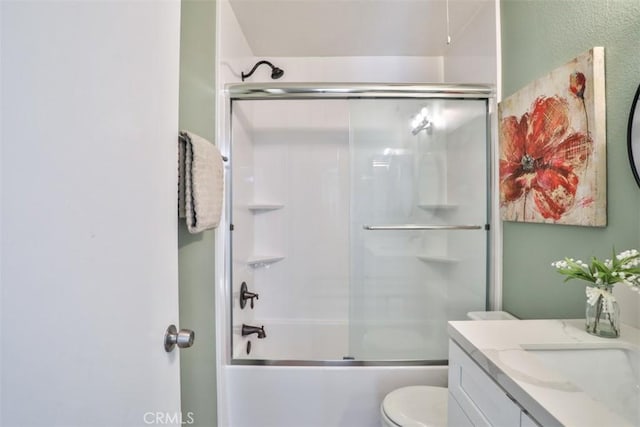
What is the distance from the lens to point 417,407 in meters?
1.14

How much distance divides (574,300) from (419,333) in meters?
0.84

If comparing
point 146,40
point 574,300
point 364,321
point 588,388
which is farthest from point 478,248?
point 146,40

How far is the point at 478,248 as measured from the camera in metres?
1.59

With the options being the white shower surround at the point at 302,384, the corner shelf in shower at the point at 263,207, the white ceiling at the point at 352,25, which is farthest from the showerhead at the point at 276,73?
the corner shelf in shower at the point at 263,207

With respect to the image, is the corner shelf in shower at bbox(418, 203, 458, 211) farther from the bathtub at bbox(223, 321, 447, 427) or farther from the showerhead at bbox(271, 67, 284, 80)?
Answer: the showerhead at bbox(271, 67, 284, 80)

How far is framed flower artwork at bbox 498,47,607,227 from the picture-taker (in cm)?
91

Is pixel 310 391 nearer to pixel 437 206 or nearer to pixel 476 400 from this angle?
pixel 476 400

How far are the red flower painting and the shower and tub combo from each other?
196mm

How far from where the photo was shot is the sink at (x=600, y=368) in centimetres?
68

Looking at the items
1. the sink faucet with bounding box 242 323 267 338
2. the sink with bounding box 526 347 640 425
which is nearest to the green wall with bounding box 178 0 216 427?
the sink faucet with bounding box 242 323 267 338

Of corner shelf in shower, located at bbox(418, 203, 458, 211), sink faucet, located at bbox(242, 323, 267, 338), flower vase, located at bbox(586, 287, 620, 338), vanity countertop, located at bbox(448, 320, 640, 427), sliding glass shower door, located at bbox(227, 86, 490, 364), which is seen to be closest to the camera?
vanity countertop, located at bbox(448, 320, 640, 427)

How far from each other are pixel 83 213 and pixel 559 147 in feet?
4.79

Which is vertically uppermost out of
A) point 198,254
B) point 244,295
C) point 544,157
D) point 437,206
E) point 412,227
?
point 544,157

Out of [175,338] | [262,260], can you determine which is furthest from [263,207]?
[175,338]
